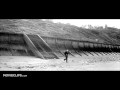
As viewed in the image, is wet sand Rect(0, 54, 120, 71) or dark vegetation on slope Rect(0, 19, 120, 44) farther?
dark vegetation on slope Rect(0, 19, 120, 44)

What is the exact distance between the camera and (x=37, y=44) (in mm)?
17531

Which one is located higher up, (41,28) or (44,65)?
(41,28)

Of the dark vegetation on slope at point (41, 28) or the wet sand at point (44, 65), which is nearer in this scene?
the wet sand at point (44, 65)

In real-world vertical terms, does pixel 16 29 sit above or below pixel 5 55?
above

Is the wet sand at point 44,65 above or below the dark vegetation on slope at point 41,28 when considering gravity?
below

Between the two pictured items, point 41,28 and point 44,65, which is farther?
point 41,28

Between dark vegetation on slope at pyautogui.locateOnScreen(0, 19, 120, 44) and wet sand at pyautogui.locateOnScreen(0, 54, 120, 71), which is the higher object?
dark vegetation on slope at pyautogui.locateOnScreen(0, 19, 120, 44)
